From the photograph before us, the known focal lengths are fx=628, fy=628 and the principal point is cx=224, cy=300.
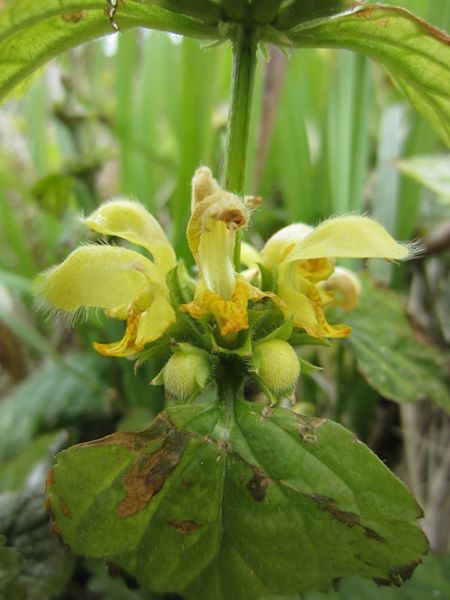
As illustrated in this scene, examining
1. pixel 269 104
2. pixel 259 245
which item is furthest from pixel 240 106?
pixel 259 245

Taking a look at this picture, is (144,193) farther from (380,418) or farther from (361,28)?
(361,28)

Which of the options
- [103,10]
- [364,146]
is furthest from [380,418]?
[103,10]

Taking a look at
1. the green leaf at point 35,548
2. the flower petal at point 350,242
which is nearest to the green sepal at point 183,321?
the flower petal at point 350,242

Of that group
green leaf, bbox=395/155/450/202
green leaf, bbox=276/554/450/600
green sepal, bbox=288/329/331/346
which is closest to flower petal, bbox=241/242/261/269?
green sepal, bbox=288/329/331/346

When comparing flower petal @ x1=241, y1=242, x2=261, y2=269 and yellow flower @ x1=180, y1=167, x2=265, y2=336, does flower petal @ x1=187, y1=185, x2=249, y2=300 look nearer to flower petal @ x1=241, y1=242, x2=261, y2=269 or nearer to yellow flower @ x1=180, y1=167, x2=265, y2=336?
yellow flower @ x1=180, y1=167, x2=265, y2=336

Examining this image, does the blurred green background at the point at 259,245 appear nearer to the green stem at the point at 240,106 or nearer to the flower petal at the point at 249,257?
the flower petal at the point at 249,257

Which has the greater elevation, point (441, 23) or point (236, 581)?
point (441, 23)
